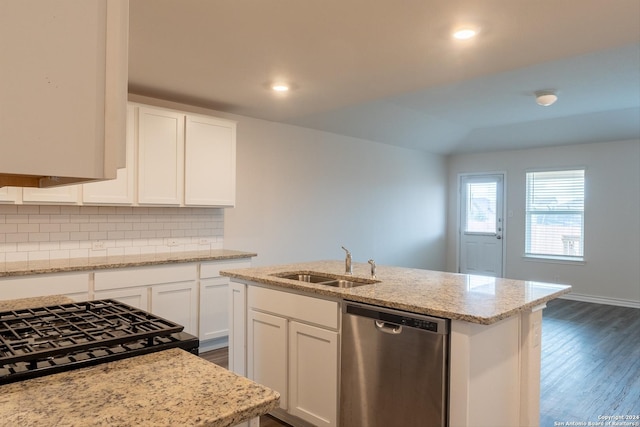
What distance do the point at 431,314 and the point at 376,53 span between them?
180 cm

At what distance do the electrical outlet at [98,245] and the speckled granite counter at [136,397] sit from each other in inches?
117

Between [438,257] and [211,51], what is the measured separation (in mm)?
6380

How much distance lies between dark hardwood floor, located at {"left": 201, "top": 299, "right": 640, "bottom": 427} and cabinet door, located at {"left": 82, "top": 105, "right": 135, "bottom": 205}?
5.18 ft

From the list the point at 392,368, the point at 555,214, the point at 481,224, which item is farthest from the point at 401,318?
the point at 481,224

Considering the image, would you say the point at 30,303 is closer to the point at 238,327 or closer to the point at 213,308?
the point at 238,327

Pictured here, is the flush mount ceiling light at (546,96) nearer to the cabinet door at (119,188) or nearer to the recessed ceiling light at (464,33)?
the recessed ceiling light at (464,33)

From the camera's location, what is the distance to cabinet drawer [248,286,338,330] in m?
2.38

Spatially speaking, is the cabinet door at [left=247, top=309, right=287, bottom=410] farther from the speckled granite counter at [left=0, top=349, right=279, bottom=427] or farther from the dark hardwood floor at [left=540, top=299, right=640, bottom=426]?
the dark hardwood floor at [left=540, top=299, right=640, bottom=426]

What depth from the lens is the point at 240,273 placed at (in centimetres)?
290

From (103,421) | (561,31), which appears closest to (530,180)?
(561,31)

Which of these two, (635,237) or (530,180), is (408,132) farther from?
(635,237)

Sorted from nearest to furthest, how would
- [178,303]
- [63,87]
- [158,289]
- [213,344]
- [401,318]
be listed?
[63,87] → [401,318] → [158,289] → [178,303] → [213,344]

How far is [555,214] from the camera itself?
6996mm

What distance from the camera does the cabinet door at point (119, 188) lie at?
3434mm
